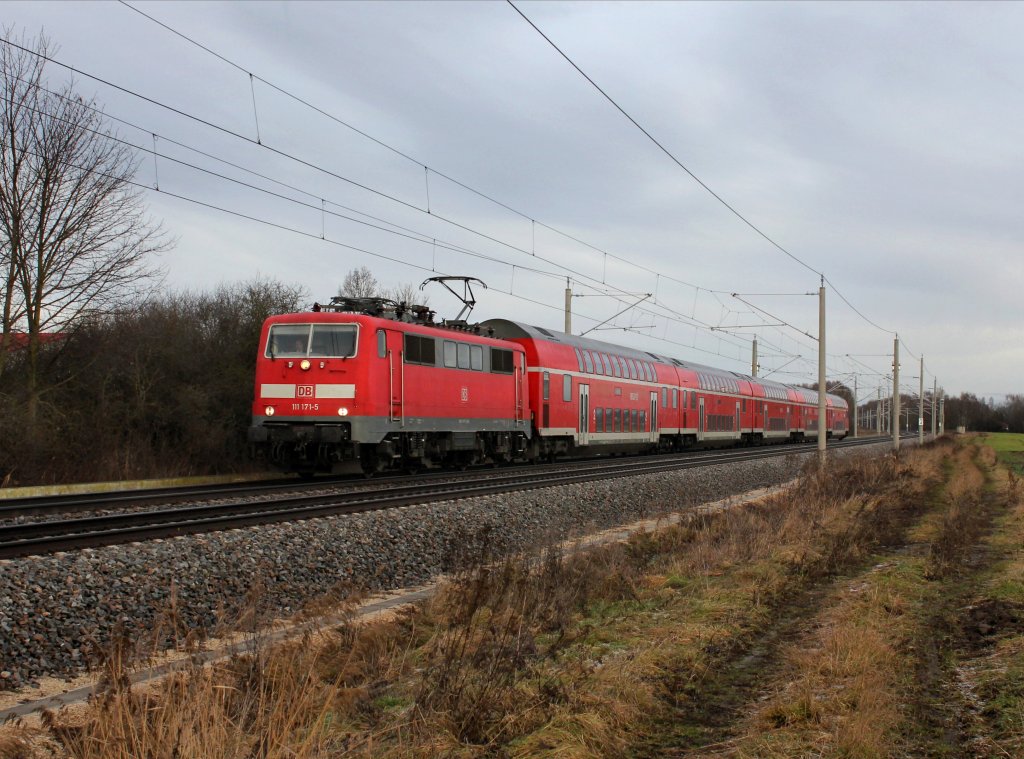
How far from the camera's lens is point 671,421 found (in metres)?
40.1

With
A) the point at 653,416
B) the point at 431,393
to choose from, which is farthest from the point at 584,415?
the point at 431,393

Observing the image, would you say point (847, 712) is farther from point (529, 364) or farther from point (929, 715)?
point (529, 364)

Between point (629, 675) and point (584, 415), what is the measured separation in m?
24.8

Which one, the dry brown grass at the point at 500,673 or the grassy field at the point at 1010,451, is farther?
the grassy field at the point at 1010,451

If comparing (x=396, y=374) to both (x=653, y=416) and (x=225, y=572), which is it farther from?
(x=653, y=416)

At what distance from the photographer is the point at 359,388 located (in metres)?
19.0

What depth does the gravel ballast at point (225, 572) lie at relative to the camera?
6863 millimetres

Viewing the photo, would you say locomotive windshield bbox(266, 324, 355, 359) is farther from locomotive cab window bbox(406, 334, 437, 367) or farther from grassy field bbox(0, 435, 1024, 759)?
grassy field bbox(0, 435, 1024, 759)

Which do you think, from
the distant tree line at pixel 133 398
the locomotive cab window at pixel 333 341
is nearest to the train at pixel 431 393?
the locomotive cab window at pixel 333 341

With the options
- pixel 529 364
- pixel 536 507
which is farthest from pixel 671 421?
pixel 536 507

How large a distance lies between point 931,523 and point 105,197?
20436 millimetres

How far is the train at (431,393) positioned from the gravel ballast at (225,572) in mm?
4963

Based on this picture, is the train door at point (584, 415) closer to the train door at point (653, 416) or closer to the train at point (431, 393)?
the train at point (431, 393)

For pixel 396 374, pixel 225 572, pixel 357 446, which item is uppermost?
pixel 396 374
